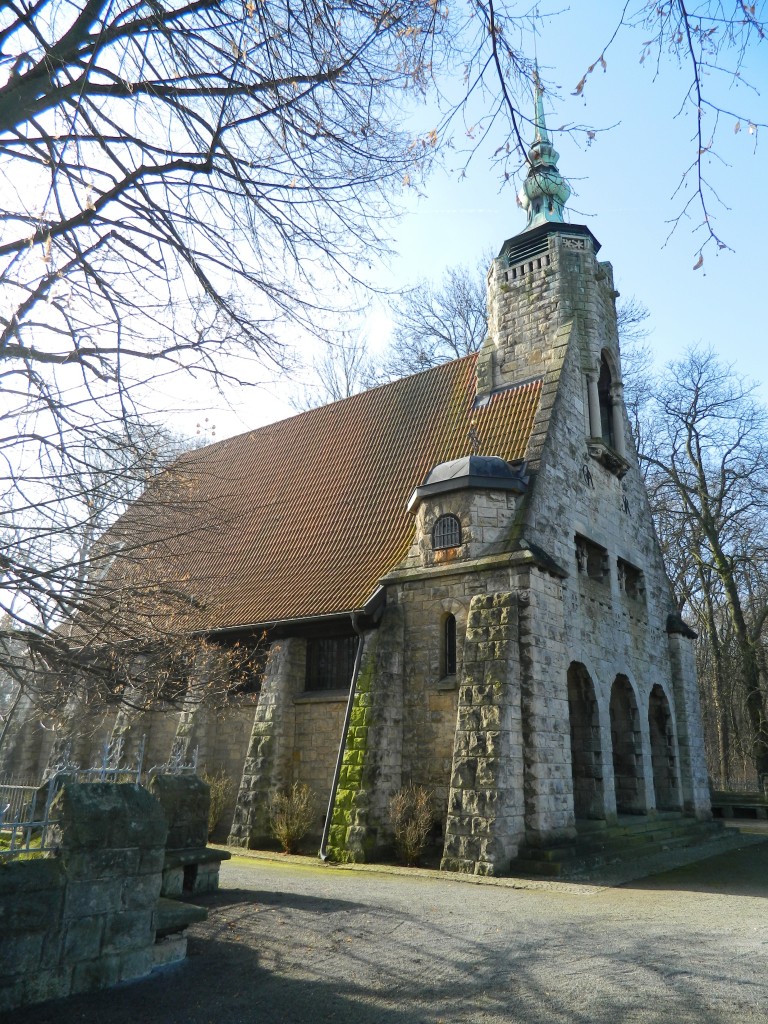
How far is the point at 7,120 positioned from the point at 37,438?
2.06 meters

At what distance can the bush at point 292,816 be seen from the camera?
1192 centimetres

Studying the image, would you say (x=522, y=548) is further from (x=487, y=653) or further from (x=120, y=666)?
(x=120, y=666)

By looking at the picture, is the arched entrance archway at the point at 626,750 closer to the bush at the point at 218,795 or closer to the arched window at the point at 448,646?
the arched window at the point at 448,646

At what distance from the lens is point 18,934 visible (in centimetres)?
429

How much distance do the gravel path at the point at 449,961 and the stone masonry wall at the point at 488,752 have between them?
1176mm

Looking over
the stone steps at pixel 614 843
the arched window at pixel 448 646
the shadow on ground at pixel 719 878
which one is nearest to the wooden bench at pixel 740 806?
the stone steps at pixel 614 843

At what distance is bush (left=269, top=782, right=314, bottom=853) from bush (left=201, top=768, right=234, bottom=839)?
131cm

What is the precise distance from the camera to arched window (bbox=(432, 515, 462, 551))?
40.5 feet

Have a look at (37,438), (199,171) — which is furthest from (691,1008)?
(199,171)

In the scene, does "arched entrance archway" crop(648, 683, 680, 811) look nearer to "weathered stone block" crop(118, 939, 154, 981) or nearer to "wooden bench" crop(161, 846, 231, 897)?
"wooden bench" crop(161, 846, 231, 897)

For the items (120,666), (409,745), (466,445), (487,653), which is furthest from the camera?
(466,445)

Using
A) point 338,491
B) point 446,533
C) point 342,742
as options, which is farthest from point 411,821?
point 338,491

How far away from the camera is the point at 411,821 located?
35.4ft

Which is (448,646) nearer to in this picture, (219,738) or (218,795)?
(218,795)
